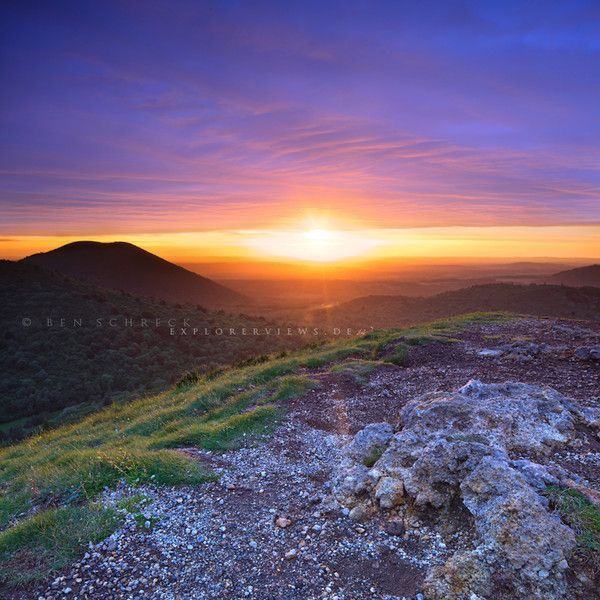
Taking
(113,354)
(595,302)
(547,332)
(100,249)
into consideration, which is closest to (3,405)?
(113,354)

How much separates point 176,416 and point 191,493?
5635mm

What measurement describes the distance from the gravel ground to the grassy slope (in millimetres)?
416

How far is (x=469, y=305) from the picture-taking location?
49469mm

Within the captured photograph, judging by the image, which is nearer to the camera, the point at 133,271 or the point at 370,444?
the point at 370,444

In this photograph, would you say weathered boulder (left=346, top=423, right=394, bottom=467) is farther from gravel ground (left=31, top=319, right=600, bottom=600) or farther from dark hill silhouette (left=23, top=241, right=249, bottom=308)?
dark hill silhouette (left=23, top=241, right=249, bottom=308)

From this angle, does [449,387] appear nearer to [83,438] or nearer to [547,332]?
[547,332]

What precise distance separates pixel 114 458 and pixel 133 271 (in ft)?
329

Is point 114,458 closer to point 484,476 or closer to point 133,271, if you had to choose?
point 484,476

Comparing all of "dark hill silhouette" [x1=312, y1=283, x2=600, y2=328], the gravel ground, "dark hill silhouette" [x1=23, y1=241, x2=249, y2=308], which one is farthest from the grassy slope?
"dark hill silhouette" [x1=23, y1=241, x2=249, y2=308]

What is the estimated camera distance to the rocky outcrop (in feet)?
16.6

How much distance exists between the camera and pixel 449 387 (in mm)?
11938

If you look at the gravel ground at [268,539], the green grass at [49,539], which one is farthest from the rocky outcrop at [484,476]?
the green grass at [49,539]

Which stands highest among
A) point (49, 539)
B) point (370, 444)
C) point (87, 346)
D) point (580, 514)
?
point (580, 514)

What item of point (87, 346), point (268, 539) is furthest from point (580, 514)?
point (87, 346)
